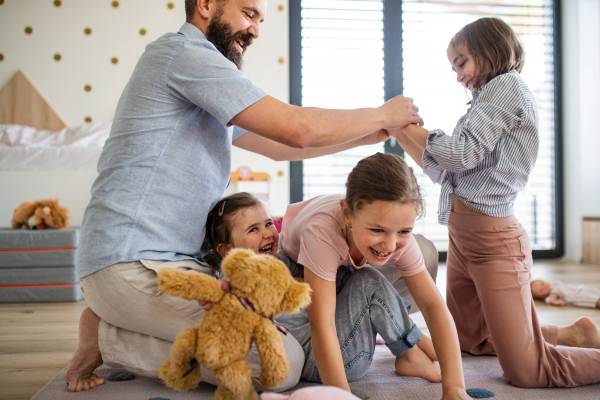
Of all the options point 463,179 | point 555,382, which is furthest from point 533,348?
point 463,179

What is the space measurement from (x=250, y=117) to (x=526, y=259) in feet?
2.62

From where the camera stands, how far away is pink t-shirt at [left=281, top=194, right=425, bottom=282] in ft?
3.14

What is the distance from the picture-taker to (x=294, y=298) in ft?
2.35

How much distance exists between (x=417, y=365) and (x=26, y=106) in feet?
10.6

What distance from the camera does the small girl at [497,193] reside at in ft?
3.59

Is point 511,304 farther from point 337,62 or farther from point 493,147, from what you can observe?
point 337,62

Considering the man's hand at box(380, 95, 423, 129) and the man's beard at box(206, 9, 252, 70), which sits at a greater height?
the man's beard at box(206, 9, 252, 70)

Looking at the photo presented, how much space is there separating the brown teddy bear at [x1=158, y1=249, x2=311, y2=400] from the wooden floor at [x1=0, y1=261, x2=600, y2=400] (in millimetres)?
612

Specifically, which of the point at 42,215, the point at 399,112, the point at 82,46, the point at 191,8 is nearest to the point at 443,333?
the point at 399,112

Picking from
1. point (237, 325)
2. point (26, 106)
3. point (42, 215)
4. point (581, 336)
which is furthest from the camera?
point (26, 106)

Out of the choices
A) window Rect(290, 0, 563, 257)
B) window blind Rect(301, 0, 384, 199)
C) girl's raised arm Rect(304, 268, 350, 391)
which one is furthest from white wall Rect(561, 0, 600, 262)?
girl's raised arm Rect(304, 268, 350, 391)

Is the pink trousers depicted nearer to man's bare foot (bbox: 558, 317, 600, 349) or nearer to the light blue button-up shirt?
man's bare foot (bbox: 558, 317, 600, 349)

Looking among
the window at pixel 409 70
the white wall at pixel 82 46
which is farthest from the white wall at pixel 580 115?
the white wall at pixel 82 46

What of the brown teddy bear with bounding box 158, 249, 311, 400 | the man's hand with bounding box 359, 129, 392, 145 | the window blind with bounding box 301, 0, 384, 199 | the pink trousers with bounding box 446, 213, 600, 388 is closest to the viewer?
the brown teddy bear with bounding box 158, 249, 311, 400
